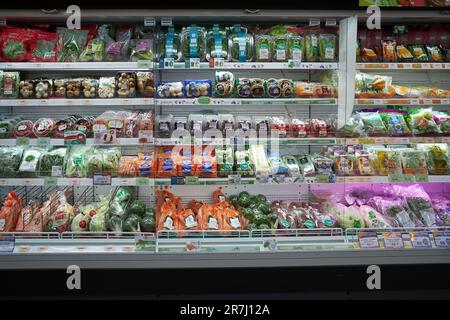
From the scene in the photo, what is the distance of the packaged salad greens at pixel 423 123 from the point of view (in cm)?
287

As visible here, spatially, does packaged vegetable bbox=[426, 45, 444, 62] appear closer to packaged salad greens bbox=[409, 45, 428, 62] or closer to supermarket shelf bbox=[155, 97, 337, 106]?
packaged salad greens bbox=[409, 45, 428, 62]

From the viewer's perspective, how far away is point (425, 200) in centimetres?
292

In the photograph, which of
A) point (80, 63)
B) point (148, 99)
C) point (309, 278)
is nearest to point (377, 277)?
point (309, 278)

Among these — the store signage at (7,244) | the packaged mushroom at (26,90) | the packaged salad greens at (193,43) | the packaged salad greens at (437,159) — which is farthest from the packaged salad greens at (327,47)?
the store signage at (7,244)

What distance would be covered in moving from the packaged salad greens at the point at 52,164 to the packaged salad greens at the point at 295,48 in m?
1.66

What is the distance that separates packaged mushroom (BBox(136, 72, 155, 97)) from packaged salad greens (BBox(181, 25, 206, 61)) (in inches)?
10.9

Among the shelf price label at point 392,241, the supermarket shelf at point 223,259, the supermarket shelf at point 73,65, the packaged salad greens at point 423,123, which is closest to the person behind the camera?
the supermarket shelf at point 223,259

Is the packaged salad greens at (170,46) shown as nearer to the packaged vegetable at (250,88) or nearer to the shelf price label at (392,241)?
the packaged vegetable at (250,88)

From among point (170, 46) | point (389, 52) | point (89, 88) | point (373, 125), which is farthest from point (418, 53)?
point (89, 88)

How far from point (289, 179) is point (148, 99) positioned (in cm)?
103

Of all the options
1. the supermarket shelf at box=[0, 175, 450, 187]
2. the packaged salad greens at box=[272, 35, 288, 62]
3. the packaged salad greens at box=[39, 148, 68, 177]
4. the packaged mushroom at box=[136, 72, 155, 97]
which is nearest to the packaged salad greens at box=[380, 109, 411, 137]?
the supermarket shelf at box=[0, 175, 450, 187]

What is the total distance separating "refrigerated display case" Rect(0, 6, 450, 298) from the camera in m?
2.46

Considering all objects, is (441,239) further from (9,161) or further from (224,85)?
(9,161)

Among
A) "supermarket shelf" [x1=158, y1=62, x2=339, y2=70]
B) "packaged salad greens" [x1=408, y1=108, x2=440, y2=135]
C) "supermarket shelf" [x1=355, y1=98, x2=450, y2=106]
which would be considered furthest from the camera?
"packaged salad greens" [x1=408, y1=108, x2=440, y2=135]
